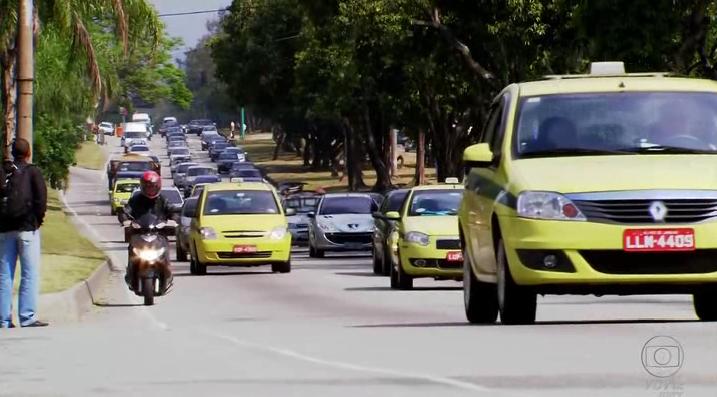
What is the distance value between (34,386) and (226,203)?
2483cm

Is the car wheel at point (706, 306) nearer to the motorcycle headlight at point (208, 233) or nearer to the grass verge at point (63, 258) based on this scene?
the grass verge at point (63, 258)

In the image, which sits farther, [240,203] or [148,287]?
[240,203]

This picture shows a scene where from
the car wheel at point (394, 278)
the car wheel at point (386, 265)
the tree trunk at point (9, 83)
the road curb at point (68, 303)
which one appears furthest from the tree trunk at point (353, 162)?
the road curb at point (68, 303)

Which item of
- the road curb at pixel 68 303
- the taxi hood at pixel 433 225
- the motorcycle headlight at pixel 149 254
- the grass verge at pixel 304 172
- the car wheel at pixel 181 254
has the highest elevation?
the taxi hood at pixel 433 225

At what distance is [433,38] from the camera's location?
2159 inches

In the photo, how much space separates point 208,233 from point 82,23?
7800mm

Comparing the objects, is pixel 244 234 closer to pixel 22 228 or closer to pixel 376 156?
pixel 22 228

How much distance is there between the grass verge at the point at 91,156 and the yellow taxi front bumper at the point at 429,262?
108 meters

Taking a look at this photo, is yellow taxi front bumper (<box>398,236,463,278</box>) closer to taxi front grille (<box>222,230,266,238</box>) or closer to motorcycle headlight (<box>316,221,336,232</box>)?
taxi front grille (<box>222,230,266,238</box>)

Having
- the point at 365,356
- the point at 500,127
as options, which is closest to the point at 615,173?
the point at 500,127

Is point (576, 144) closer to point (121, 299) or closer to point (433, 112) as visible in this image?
point (121, 299)

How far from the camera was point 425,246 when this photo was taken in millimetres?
28031

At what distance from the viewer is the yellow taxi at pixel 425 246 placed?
27922 mm

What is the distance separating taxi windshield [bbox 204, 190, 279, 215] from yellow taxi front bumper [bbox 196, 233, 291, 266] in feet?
3.58
